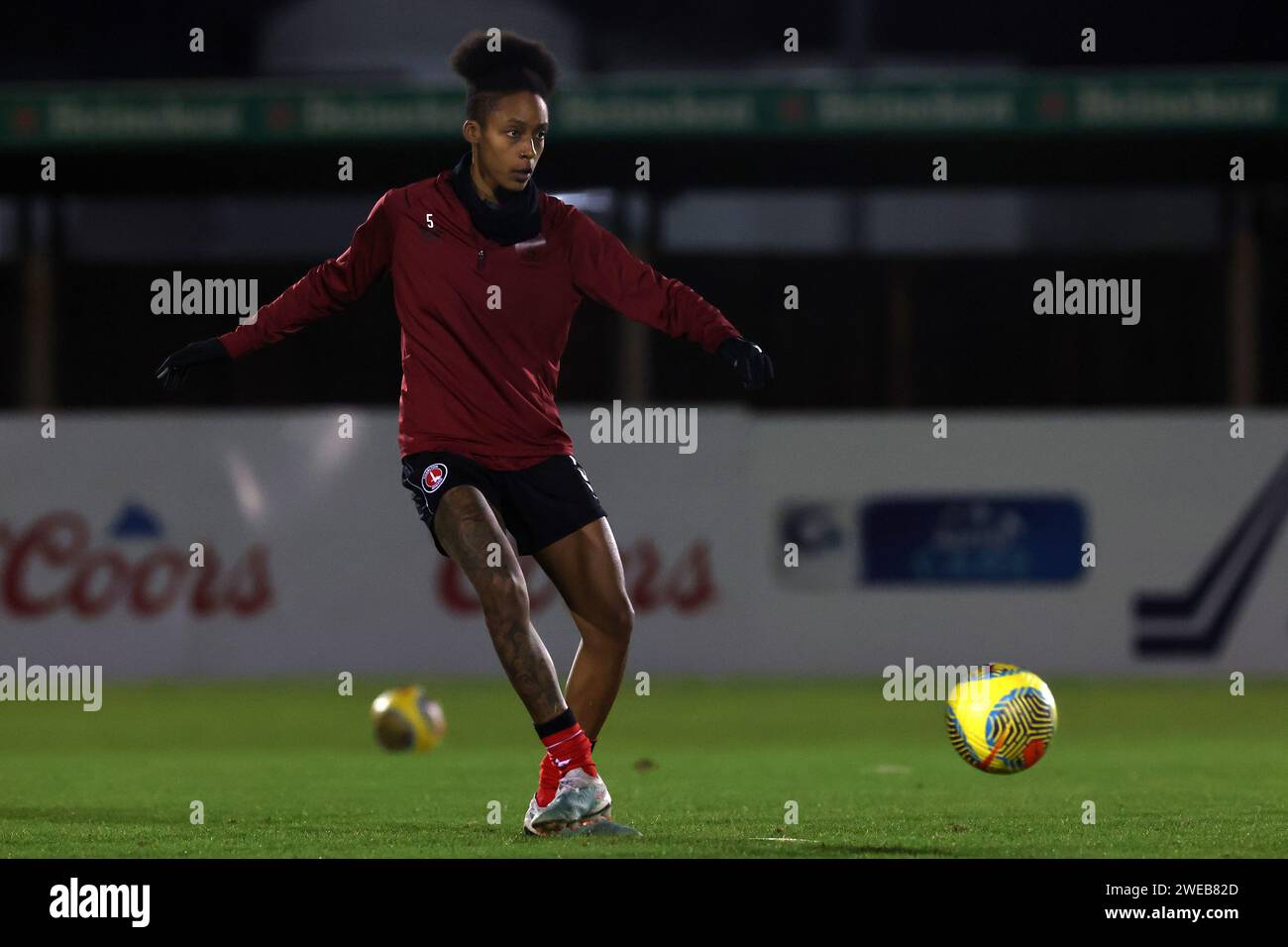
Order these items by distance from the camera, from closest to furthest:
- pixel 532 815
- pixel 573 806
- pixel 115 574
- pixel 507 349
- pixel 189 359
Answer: pixel 573 806
pixel 532 815
pixel 507 349
pixel 189 359
pixel 115 574

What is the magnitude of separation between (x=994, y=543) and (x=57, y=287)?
11068mm

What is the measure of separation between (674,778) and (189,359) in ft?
12.0

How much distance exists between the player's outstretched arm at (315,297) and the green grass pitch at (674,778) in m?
1.66

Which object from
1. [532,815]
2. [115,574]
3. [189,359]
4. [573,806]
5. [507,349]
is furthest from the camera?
[115,574]

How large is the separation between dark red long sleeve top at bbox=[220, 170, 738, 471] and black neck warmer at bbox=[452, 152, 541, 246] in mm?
25

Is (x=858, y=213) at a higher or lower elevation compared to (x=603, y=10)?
lower

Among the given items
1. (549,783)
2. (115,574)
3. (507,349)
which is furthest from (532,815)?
(115,574)

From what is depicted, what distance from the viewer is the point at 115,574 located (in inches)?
683

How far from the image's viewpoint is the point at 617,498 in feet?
58.0

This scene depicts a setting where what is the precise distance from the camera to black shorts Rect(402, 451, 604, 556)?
7.09 metres

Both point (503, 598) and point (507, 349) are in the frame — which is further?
point (507, 349)

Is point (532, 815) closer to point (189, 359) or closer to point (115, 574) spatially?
point (189, 359)
